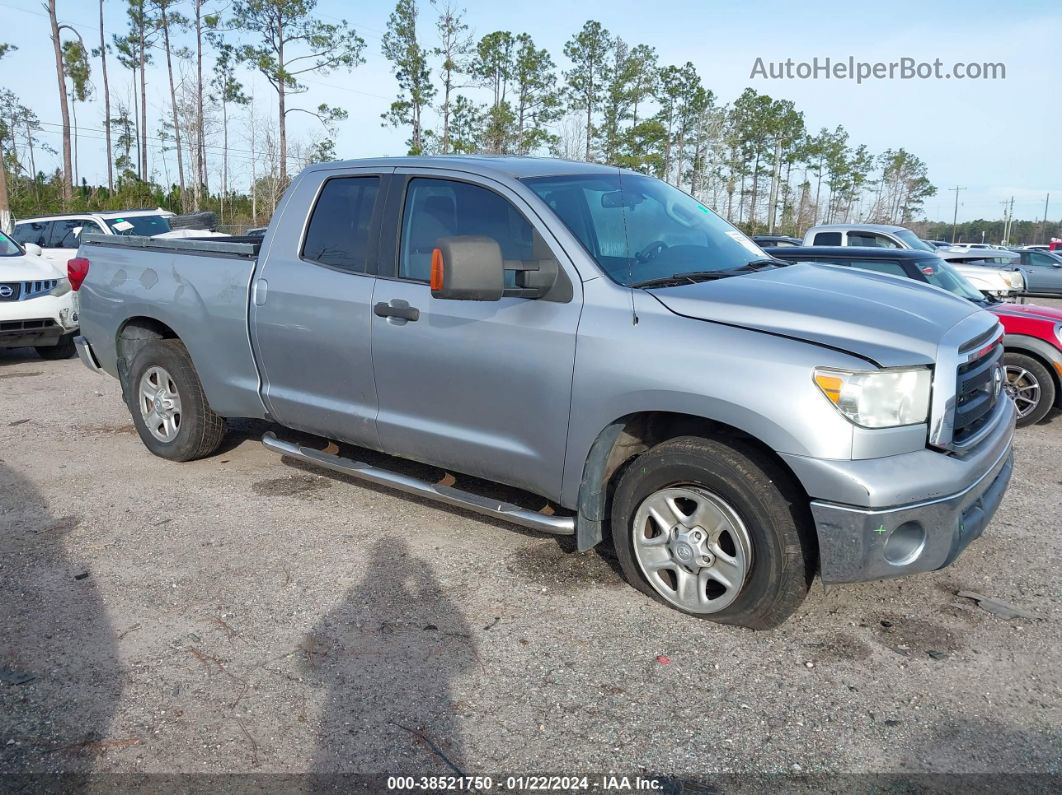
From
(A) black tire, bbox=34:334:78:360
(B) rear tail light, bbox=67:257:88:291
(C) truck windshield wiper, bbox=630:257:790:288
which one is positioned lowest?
(A) black tire, bbox=34:334:78:360

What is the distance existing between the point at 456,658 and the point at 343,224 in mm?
2494

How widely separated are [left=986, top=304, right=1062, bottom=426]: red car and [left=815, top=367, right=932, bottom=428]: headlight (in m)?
4.81

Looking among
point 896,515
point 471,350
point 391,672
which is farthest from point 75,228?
point 896,515

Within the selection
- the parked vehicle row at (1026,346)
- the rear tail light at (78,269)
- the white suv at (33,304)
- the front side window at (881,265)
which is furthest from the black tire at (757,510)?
the white suv at (33,304)

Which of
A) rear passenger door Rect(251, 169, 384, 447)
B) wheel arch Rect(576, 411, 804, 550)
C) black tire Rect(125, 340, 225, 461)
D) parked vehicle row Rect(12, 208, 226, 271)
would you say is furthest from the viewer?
parked vehicle row Rect(12, 208, 226, 271)

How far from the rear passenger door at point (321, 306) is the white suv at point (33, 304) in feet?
17.9

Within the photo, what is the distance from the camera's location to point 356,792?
2.60 metres

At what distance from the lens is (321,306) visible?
15.1 feet

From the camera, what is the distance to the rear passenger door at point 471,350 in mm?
3799

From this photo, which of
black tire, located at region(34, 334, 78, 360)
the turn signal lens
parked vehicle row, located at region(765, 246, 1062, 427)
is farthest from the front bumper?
black tire, located at region(34, 334, 78, 360)

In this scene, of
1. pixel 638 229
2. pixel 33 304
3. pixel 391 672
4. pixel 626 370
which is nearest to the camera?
pixel 391 672

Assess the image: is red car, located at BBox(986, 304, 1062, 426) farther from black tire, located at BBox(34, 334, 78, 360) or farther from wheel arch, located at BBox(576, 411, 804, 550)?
Result: black tire, located at BBox(34, 334, 78, 360)

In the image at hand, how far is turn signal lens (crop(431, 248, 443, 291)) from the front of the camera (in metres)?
3.62

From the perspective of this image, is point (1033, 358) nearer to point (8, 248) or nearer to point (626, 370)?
point (626, 370)
